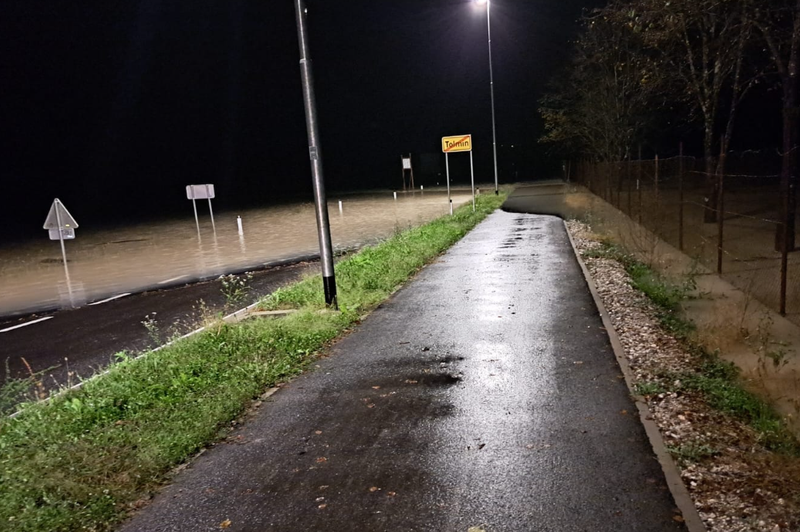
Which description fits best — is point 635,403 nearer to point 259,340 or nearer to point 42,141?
point 259,340

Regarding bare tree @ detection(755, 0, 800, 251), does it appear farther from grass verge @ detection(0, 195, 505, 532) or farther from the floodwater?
the floodwater

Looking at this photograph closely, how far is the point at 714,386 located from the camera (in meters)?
5.54

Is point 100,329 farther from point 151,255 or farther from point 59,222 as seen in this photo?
point 151,255

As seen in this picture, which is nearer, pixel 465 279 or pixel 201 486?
pixel 201 486

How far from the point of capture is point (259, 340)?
310 inches

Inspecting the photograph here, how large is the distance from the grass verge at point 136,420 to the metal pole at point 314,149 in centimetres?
55

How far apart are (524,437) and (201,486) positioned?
8.64 feet

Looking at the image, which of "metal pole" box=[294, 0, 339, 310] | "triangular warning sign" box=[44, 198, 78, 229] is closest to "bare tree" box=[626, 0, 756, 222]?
"metal pole" box=[294, 0, 339, 310]

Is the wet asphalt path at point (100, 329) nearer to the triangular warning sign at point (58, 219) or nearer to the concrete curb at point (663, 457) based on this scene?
the triangular warning sign at point (58, 219)

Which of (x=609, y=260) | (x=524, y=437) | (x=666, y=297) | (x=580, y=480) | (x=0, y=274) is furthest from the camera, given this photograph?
(x=0, y=274)

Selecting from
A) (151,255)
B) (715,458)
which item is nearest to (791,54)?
(715,458)

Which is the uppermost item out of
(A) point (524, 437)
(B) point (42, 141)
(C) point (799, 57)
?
(B) point (42, 141)

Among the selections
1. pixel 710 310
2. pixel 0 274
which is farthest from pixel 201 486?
pixel 0 274

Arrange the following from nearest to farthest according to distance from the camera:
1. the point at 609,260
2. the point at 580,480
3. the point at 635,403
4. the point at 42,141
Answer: the point at 580,480 < the point at 635,403 < the point at 609,260 < the point at 42,141
